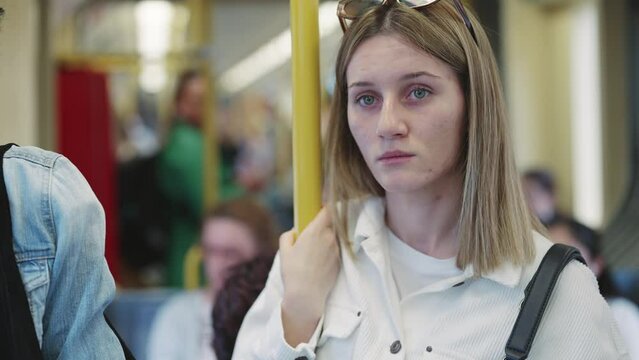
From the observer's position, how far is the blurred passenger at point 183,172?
20.5 ft

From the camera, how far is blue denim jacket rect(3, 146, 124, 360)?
1.66m

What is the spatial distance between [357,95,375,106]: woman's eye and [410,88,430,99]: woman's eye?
0.10 metres

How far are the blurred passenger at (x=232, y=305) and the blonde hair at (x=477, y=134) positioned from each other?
2.69 ft

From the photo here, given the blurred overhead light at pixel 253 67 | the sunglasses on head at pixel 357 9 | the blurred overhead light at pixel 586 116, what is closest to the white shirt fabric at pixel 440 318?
the sunglasses on head at pixel 357 9

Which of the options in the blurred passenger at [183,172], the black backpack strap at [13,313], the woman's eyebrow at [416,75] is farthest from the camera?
the blurred passenger at [183,172]

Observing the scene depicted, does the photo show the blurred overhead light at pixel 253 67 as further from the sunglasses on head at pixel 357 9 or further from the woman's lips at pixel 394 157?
the woman's lips at pixel 394 157

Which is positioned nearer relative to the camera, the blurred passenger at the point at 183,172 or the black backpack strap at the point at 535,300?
the black backpack strap at the point at 535,300

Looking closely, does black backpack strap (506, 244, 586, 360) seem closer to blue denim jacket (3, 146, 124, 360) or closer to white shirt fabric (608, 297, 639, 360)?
blue denim jacket (3, 146, 124, 360)

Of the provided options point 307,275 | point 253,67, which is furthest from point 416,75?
point 253,67

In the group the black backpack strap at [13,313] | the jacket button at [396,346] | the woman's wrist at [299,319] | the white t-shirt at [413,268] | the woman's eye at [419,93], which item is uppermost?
the woman's eye at [419,93]

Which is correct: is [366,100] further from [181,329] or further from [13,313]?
[181,329]

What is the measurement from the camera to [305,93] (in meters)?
2.20

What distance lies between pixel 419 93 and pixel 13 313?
0.93 m

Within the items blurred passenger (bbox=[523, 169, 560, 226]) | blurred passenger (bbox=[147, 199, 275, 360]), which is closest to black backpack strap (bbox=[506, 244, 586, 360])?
blurred passenger (bbox=[147, 199, 275, 360])
